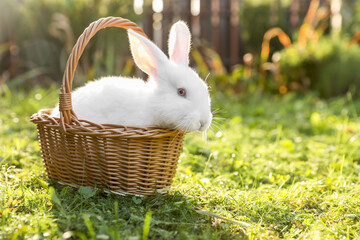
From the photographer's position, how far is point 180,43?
2074 millimetres

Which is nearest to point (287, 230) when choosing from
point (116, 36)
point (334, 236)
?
point (334, 236)

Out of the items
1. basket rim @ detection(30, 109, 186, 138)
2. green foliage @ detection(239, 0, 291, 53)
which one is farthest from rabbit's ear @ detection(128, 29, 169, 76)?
green foliage @ detection(239, 0, 291, 53)

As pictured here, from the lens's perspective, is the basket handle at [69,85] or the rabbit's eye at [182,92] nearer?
the basket handle at [69,85]

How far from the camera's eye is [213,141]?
10.2 ft

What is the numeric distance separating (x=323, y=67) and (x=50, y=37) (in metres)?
4.37

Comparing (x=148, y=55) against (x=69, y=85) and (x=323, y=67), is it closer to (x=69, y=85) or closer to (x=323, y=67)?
(x=69, y=85)

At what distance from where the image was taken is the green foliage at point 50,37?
5387 mm

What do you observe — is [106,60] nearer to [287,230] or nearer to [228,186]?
[228,186]

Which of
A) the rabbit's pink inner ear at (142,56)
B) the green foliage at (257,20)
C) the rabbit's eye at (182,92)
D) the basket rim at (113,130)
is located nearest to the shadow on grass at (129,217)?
the basket rim at (113,130)

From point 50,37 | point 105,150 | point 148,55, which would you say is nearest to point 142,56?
point 148,55

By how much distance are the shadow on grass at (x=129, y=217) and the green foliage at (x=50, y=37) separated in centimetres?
371

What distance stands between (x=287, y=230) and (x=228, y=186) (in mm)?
521

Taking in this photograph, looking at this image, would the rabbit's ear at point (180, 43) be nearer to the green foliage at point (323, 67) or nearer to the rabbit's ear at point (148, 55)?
the rabbit's ear at point (148, 55)

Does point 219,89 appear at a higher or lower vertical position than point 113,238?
lower
